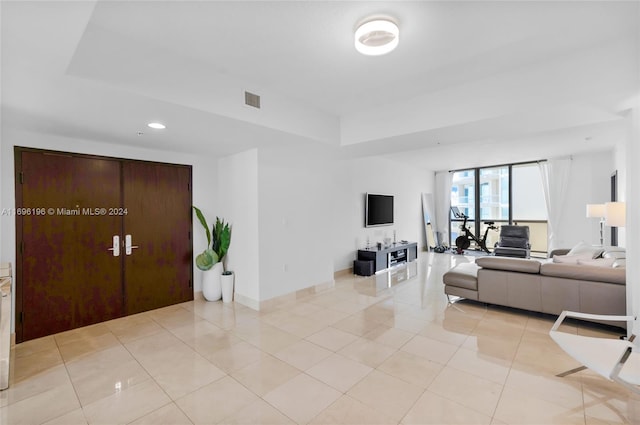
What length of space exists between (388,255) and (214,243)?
3.88 metres

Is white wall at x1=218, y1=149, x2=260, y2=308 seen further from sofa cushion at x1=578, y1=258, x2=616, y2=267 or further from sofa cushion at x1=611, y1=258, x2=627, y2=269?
sofa cushion at x1=611, y1=258, x2=627, y2=269

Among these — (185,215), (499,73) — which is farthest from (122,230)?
(499,73)

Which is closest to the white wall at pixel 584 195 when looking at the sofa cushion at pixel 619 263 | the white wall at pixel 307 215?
the sofa cushion at pixel 619 263

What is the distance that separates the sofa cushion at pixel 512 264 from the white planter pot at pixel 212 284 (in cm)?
394

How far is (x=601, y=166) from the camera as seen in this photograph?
6832 millimetres

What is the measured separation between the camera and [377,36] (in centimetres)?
211

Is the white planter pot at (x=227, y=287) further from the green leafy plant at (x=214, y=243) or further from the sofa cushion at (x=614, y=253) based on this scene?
the sofa cushion at (x=614, y=253)

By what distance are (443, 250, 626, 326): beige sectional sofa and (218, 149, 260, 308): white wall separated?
3010mm

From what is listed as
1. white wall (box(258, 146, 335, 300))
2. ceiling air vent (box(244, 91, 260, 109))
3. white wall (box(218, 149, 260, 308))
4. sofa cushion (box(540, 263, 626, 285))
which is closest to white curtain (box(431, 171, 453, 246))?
white wall (box(258, 146, 335, 300))

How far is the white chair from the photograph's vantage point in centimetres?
195

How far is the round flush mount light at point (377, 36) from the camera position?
2033 millimetres

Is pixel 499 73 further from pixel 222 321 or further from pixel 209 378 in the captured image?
pixel 222 321

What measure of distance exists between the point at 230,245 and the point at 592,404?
4.42 metres

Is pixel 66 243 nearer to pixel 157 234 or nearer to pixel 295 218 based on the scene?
pixel 157 234
